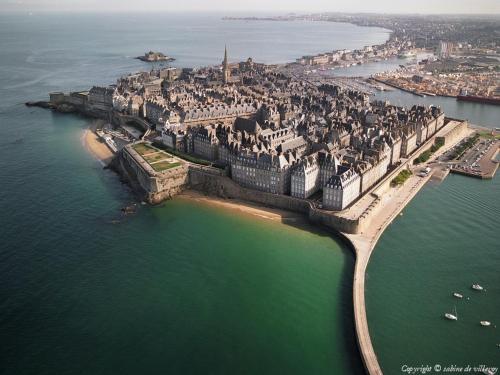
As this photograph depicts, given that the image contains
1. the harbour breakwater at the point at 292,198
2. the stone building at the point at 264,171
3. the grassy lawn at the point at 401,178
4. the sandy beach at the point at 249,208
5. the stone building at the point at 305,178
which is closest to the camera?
the harbour breakwater at the point at 292,198

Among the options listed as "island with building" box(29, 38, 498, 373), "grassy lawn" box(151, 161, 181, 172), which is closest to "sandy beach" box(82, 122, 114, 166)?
"island with building" box(29, 38, 498, 373)

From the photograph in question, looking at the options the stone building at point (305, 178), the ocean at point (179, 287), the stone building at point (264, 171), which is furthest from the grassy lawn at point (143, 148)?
the stone building at point (305, 178)

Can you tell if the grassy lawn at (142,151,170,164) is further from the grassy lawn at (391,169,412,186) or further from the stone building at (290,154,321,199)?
the grassy lawn at (391,169,412,186)

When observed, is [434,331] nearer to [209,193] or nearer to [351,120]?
[209,193]

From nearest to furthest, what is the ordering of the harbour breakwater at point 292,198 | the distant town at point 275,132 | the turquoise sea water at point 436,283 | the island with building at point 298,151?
the turquoise sea water at point 436,283 → the harbour breakwater at point 292,198 → the island with building at point 298,151 → the distant town at point 275,132

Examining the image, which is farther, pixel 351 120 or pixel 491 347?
pixel 351 120

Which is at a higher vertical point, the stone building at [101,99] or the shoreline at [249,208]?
the stone building at [101,99]

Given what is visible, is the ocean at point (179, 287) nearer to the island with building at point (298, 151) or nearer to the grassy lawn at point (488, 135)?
the island with building at point (298, 151)

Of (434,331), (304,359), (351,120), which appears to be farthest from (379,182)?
(304,359)

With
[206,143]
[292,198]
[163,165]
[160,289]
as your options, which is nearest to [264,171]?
[292,198]
